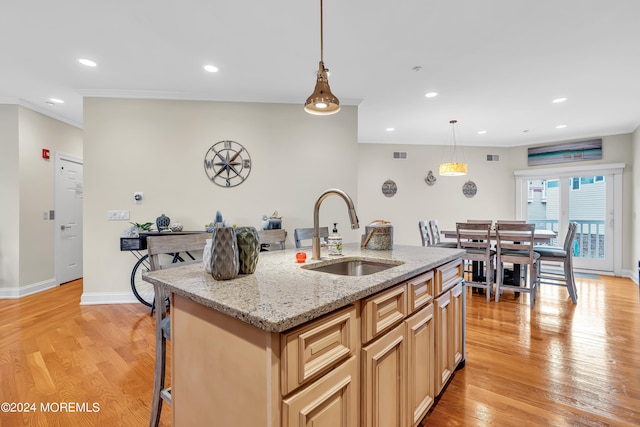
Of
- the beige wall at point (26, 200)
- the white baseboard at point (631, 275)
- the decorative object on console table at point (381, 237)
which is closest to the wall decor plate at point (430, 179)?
the white baseboard at point (631, 275)

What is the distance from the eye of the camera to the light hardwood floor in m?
1.62

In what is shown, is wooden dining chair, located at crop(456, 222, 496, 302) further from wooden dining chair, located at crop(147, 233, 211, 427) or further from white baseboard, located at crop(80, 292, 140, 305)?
white baseboard, located at crop(80, 292, 140, 305)

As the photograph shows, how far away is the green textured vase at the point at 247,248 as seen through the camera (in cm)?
123

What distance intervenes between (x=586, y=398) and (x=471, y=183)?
16.6 ft

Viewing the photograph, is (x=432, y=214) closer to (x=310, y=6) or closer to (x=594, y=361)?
(x=594, y=361)

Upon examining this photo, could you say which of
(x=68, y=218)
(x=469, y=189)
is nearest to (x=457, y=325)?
(x=469, y=189)

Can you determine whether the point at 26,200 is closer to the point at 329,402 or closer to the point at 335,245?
the point at 335,245

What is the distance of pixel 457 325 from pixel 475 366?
1.59ft

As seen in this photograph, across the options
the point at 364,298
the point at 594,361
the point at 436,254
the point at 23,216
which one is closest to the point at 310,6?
the point at 436,254

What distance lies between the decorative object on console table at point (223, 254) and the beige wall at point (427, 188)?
5.01 m

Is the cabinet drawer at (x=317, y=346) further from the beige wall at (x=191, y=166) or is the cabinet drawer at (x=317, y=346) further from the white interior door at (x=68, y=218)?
the white interior door at (x=68, y=218)

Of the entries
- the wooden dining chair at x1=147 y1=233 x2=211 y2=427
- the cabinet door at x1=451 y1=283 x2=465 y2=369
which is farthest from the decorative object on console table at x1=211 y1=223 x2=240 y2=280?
the cabinet door at x1=451 y1=283 x2=465 y2=369

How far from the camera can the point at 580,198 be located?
5.50 metres

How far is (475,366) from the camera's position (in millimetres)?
2113
